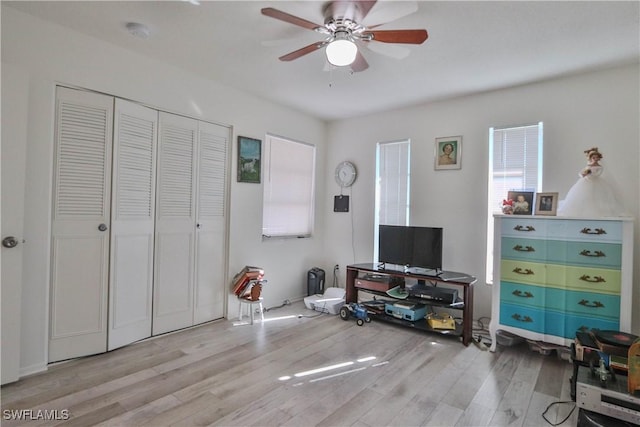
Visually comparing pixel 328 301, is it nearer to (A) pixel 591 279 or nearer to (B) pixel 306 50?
(A) pixel 591 279

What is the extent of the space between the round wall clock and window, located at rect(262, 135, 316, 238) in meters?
0.38

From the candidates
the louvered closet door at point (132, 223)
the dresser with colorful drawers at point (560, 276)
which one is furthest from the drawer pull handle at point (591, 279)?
the louvered closet door at point (132, 223)

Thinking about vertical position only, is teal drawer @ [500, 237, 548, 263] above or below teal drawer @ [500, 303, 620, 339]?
above

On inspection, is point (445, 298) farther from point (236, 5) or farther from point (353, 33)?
point (236, 5)

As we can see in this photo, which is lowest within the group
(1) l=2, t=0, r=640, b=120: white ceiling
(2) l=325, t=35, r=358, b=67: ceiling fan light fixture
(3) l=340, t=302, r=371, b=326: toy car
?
(3) l=340, t=302, r=371, b=326: toy car

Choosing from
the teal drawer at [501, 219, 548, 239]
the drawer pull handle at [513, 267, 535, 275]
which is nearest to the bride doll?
the teal drawer at [501, 219, 548, 239]

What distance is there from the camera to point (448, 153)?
378cm

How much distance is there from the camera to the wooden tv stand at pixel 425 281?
307 centimetres

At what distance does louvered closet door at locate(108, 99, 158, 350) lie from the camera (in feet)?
8.98

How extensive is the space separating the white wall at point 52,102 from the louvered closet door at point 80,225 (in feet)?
0.23

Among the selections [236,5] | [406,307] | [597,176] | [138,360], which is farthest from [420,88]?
[138,360]

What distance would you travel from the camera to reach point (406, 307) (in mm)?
3416

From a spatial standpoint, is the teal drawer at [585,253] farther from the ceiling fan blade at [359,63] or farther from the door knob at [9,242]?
the door knob at [9,242]

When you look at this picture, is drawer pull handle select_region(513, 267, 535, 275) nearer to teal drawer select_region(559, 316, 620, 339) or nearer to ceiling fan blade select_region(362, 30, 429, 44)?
teal drawer select_region(559, 316, 620, 339)
